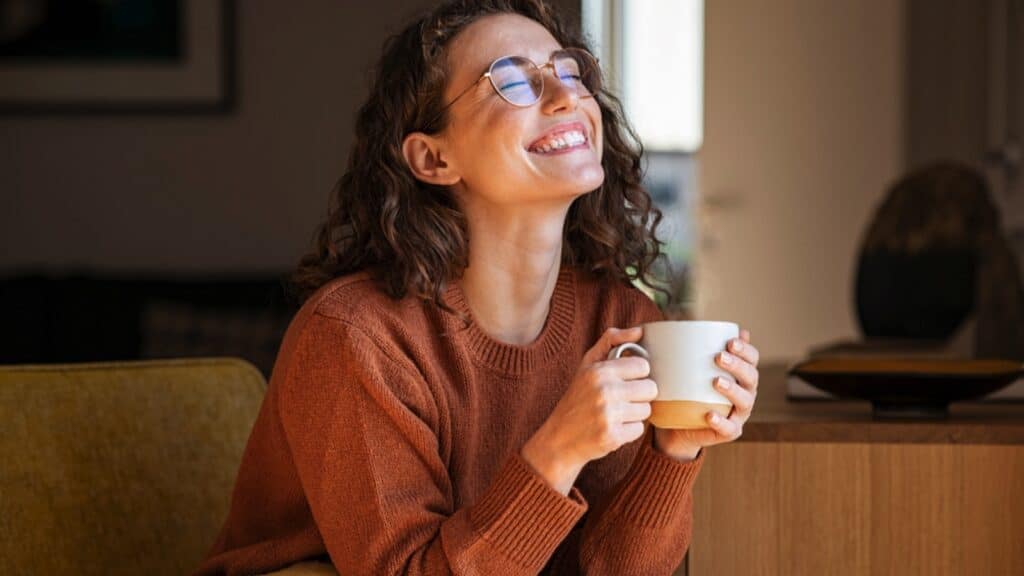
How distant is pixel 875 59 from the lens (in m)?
4.56

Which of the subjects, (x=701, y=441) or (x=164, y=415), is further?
(x=164, y=415)

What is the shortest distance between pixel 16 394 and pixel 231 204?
9.15 feet

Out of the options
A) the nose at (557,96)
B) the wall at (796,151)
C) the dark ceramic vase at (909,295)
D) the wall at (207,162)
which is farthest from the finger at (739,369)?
the wall at (796,151)

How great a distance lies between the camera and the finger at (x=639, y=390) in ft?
3.59

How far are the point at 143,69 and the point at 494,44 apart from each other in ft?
9.82

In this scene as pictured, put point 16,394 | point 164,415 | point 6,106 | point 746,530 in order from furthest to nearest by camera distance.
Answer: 1. point 6,106
2. point 164,415
3. point 16,394
4. point 746,530

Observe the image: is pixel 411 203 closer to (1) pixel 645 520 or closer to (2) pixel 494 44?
(2) pixel 494 44

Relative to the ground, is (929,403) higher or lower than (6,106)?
lower

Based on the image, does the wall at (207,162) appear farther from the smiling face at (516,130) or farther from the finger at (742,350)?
the finger at (742,350)

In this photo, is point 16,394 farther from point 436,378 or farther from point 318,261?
point 436,378

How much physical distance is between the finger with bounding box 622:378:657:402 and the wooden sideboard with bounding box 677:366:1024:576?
0.19m

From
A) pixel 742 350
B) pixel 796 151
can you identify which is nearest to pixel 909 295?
pixel 796 151

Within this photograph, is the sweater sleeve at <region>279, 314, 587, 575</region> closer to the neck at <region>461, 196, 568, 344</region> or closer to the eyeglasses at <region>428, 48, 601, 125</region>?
the neck at <region>461, 196, 568, 344</region>

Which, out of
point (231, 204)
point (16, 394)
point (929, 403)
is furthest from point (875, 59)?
point (16, 394)
